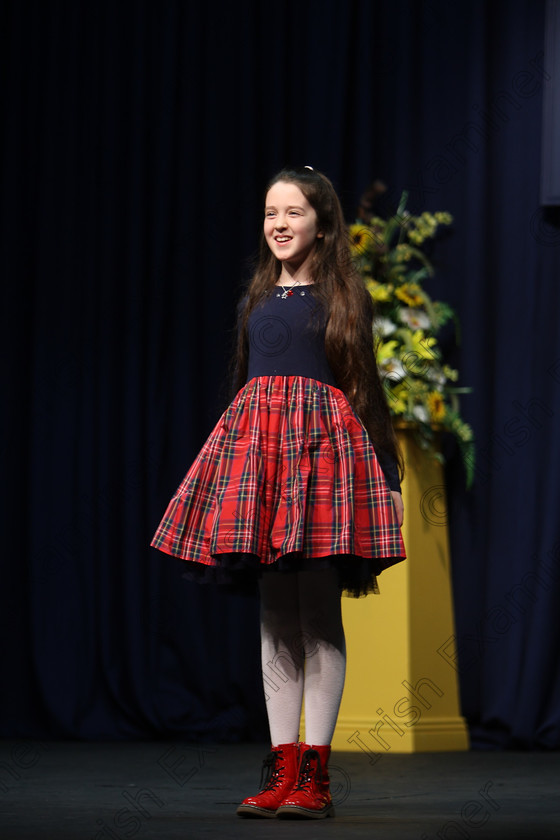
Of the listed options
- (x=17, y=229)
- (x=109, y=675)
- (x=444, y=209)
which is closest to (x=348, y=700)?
(x=109, y=675)

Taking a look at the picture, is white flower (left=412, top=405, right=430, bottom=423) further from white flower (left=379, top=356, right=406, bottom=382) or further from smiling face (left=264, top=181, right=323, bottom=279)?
smiling face (left=264, top=181, right=323, bottom=279)

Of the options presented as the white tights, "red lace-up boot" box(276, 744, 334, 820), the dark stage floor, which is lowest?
the dark stage floor

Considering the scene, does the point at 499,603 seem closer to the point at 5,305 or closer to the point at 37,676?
the point at 37,676

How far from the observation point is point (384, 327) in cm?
318

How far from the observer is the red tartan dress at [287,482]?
6.21 ft

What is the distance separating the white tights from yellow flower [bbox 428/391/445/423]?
4.03 feet

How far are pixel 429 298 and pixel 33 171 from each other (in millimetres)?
1232

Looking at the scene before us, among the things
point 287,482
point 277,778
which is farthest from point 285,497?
point 277,778

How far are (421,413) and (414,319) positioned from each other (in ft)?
0.90

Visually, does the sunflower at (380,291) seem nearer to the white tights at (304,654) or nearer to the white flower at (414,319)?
the white flower at (414,319)

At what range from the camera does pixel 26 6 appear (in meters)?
3.57

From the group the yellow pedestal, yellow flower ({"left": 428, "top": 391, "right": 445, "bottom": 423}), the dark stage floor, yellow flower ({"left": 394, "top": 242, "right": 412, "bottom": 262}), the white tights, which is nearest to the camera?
the dark stage floor

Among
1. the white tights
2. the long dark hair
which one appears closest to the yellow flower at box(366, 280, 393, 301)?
the long dark hair

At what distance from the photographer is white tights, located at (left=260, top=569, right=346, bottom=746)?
194cm
